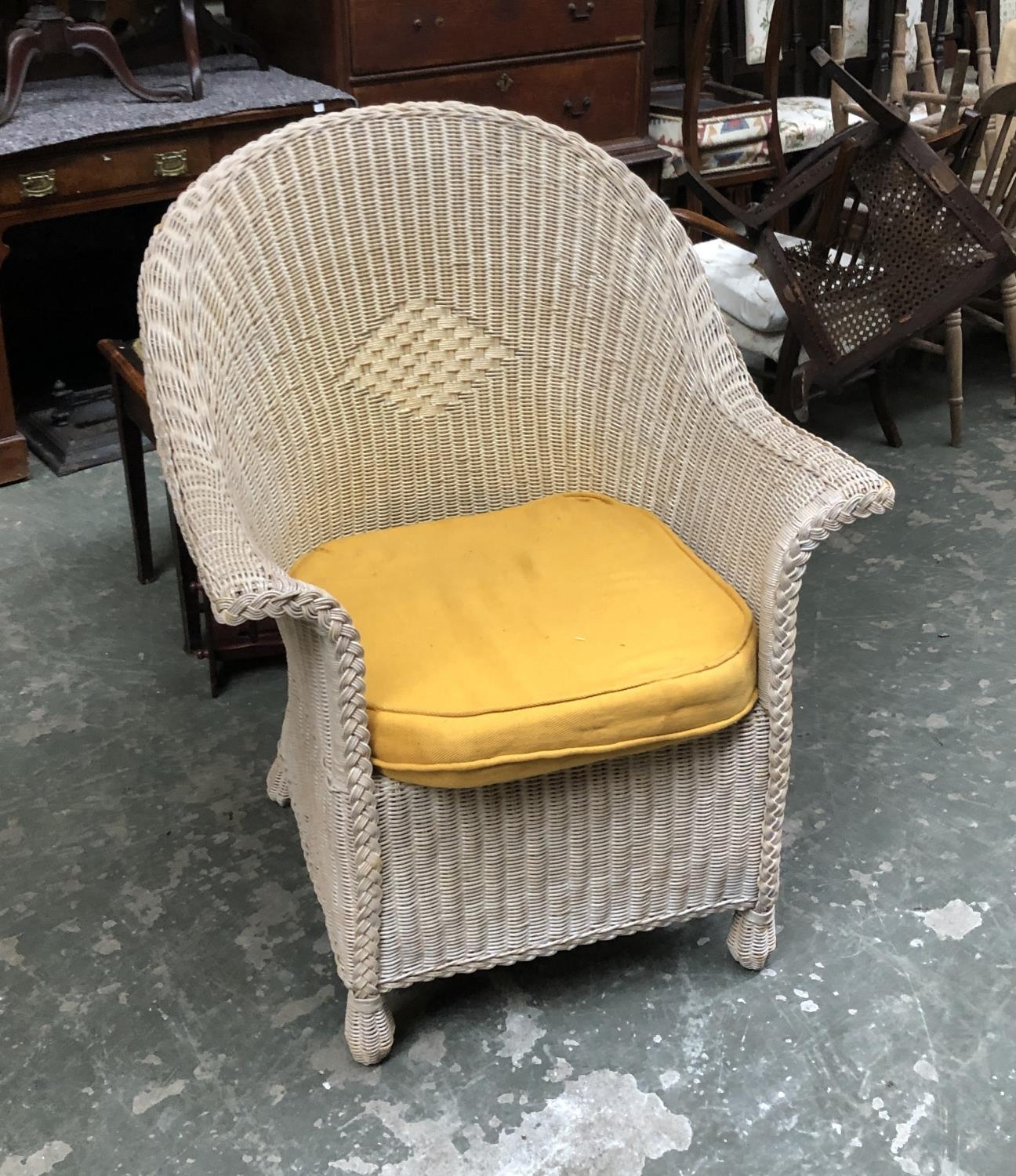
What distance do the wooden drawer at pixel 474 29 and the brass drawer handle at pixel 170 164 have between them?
44 cm

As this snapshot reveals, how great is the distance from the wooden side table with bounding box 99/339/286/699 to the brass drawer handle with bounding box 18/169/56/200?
0.53 meters

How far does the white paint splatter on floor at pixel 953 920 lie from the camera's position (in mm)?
1651

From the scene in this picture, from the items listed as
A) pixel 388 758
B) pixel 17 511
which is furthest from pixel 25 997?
pixel 17 511

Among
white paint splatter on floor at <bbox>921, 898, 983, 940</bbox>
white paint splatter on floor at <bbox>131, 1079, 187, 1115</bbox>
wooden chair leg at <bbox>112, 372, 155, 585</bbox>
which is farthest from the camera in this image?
wooden chair leg at <bbox>112, 372, 155, 585</bbox>

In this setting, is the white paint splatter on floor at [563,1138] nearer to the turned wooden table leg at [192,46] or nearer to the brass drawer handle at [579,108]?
Result: the turned wooden table leg at [192,46]

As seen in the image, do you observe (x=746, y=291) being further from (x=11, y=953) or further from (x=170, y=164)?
(x=11, y=953)

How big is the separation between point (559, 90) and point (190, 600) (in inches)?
66.4

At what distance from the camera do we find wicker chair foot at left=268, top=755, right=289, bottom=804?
186 cm

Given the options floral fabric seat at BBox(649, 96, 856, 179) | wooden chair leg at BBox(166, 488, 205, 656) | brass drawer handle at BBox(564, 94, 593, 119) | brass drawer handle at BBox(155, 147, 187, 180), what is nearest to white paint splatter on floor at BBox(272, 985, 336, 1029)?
wooden chair leg at BBox(166, 488, 205, 656)

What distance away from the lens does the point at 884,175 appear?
2.60 m

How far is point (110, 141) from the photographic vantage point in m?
2.59

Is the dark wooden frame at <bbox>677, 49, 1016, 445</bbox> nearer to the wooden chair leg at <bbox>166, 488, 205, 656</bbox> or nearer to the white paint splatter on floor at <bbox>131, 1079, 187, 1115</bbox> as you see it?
the wooden chair leg at <bbox>166, 488, 205, 656</bbox>

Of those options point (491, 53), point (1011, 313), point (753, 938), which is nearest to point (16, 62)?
point (491, 53)

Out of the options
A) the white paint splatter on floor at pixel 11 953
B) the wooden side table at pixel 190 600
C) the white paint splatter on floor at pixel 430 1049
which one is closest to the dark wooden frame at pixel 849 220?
the wooden side table at pixel 190 600
